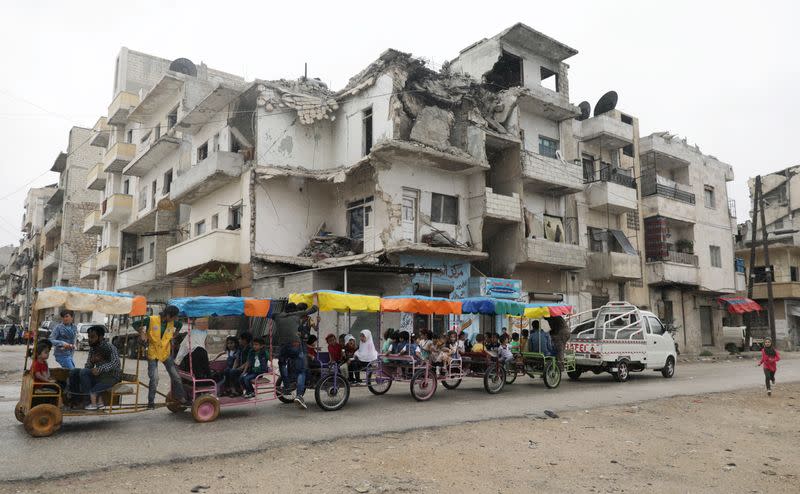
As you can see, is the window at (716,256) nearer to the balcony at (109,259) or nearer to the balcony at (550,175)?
the balcony at (550,175)

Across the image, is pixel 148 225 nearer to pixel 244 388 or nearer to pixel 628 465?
pixel 244 388

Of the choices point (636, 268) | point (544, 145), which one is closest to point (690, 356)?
point (636, 268)

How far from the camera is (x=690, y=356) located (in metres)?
30.5

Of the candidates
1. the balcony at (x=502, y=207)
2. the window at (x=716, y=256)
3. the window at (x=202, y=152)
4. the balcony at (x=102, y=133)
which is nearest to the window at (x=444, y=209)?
the balcony at (x=502, y=207)

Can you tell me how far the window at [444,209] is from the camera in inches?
915

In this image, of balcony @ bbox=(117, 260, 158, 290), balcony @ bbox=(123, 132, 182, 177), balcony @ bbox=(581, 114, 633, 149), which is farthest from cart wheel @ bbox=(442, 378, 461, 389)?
balcony @ bbox=(123, 132, 182, 177)

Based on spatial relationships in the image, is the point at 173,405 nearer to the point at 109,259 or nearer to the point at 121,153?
the point at 121,153

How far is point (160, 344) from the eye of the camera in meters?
9.22

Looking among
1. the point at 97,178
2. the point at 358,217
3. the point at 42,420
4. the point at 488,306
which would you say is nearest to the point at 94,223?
the point at 97,178

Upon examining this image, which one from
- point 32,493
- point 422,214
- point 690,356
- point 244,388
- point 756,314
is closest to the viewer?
point 32,493

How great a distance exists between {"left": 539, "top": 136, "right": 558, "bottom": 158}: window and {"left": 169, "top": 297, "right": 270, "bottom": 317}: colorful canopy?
20604 mm

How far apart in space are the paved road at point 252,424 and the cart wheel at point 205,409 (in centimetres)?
18

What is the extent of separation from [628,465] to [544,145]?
895 inches

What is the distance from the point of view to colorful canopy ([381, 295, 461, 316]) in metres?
12.1
